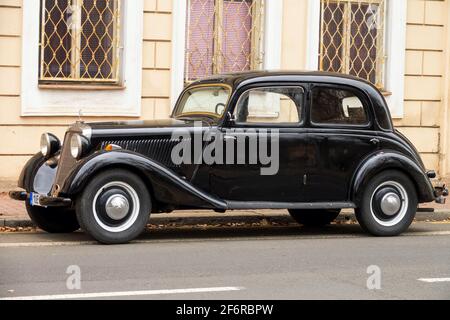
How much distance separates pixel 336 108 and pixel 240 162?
1.37 m

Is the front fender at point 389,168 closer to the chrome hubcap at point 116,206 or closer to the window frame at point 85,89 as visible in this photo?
the chrome hubcap at point 116,206

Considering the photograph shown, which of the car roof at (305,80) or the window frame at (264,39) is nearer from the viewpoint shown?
the car roof at (305,80)

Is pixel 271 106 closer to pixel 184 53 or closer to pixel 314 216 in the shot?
pixel 314 216

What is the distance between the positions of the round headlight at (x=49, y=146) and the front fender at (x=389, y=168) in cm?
318

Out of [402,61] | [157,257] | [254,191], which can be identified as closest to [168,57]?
[402,61]

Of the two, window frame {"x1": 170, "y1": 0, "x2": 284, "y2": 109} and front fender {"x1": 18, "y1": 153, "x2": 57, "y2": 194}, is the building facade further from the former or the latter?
front fender {"x1": 18, "y1": 153, "x2": 57, "y2": 194}

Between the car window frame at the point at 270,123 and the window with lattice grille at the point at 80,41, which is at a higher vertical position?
the window with lattice grille at the point at 80,41

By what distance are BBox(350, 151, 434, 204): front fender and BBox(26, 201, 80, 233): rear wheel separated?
3014 millimetres

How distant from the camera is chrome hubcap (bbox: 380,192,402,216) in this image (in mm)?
11102

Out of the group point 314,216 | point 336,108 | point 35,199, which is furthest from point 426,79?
point 35,199

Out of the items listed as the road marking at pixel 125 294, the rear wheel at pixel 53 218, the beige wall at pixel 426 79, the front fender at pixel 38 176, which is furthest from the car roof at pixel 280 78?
the beige wall at pixel 426 79

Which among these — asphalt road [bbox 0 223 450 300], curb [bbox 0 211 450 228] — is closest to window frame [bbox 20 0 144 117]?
curb [bbox 0 211 450 228]

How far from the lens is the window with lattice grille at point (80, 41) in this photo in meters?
14.6

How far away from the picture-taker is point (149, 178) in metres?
10.1
